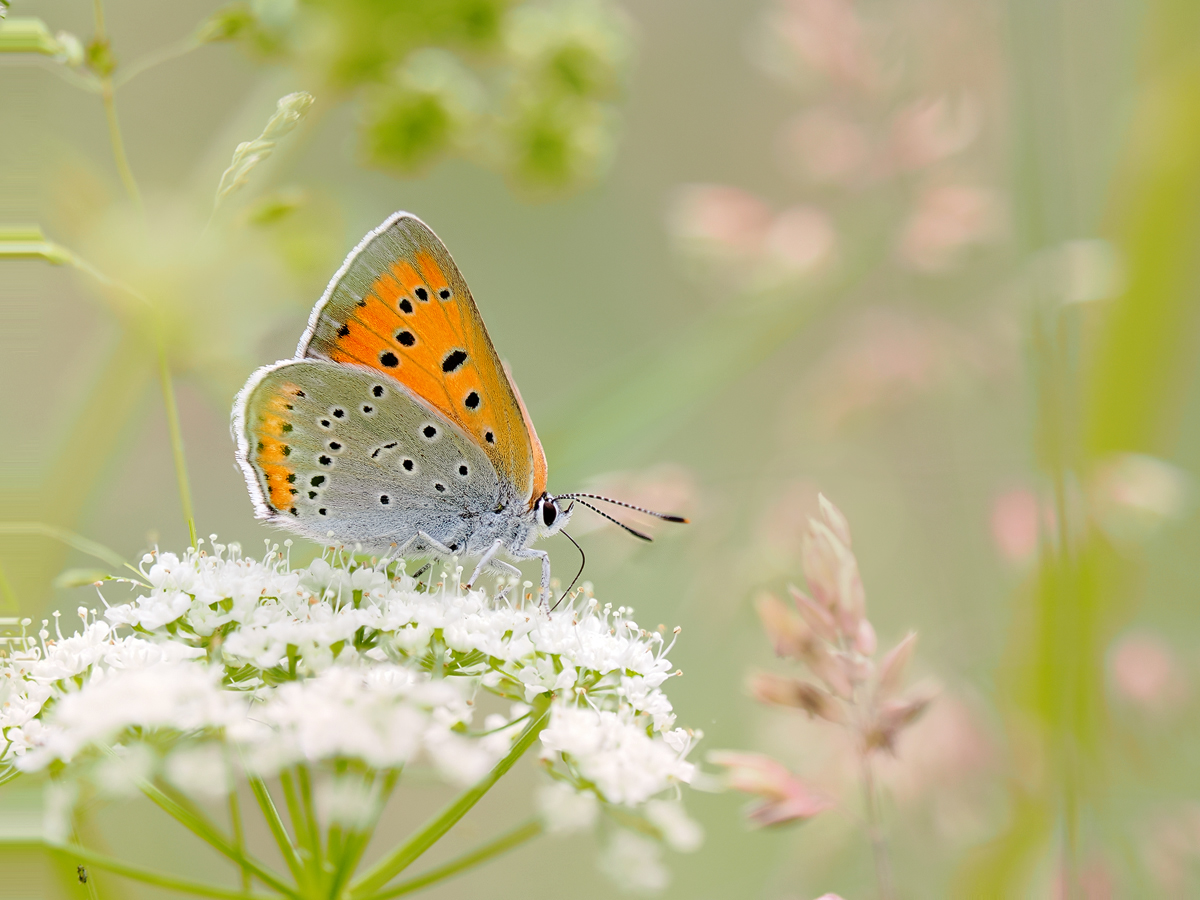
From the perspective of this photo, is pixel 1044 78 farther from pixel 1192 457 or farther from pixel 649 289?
pixel 649 289

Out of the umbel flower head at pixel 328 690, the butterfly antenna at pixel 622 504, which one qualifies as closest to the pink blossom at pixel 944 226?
the butterfly antenna at pixel 622 504

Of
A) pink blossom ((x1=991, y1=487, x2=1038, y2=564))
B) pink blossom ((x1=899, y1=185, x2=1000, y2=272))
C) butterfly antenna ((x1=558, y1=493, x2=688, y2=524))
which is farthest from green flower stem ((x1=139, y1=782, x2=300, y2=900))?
pink blossom ((x1=899, y1=185, x2=1000, y2=272))

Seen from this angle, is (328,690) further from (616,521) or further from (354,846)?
(616,521)

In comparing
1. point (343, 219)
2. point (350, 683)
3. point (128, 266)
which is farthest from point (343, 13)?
point (350, 683)

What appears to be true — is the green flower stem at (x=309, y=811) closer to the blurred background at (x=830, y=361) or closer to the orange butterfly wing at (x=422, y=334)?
the blurred background at (x=830, y=361)

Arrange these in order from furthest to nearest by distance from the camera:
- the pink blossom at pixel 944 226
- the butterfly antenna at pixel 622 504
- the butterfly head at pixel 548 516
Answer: the pink blossom at pixel 944 226, the butterfly head at pixel 548 516, the butterfly antenna at pixel 622 504

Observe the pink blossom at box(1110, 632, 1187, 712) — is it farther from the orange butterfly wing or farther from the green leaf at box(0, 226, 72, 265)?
the green leaf at box(0, 226, 72, 265)
